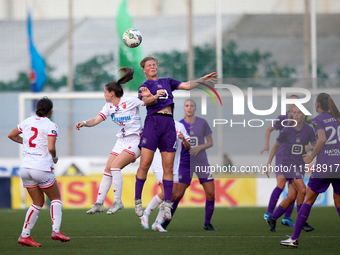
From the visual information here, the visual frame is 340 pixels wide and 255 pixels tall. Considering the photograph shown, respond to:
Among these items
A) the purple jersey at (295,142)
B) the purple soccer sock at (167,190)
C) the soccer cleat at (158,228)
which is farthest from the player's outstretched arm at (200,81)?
the soccer cleat at (158,228)

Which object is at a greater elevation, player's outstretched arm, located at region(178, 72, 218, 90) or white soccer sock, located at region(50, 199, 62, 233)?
player's outstretched arm, located at region(178, 72, 218, 90)

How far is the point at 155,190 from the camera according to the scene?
15523mm

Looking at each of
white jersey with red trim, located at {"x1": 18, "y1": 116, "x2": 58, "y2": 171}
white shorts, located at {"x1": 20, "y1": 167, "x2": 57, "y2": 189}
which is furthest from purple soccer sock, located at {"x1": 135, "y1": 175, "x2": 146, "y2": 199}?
white jersey with red trim, located at {"x1": 18, "y1": 116, "x2": 58, "y2": 171}

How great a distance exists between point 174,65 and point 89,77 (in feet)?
11.2

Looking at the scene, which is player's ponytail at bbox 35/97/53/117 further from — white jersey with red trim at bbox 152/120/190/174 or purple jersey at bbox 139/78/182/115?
white jersey with red trim at bbox 152/120/190/174

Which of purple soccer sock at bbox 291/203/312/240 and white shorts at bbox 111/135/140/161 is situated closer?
purple soccer sock at bbox 291/203/312/240

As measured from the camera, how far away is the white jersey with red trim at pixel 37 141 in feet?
23.4

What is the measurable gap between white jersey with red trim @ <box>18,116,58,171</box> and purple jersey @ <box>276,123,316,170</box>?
14.1 ft

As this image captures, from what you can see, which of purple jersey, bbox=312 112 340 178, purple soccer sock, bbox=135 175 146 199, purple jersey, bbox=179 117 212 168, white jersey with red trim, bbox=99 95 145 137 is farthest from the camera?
purple jersey, bbox=179 117 212 168

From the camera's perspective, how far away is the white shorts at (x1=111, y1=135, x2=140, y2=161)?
8000 millimetres

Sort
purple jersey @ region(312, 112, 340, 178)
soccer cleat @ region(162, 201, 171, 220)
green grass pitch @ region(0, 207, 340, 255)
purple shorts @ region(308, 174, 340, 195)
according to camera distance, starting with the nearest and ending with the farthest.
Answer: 1. purple shorts @ region(308, 174, 340, 195)
2. green grass pitch @ region(0, 207, 340, 255)
3. purple jersey @ region(312, 112, 340, 178)
4. soccer cleat @ region(162, 201, 171, 220)

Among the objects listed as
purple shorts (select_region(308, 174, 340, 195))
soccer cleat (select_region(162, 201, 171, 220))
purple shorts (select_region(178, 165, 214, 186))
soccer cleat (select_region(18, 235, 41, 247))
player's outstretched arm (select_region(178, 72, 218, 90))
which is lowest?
soccer cleat (select_region(18, 235, 41, 247))

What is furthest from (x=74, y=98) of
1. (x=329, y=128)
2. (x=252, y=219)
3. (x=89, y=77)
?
(x=329, y=128)

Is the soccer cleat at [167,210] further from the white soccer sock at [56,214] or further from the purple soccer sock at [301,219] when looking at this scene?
the purple soccer sock at [301,219]
